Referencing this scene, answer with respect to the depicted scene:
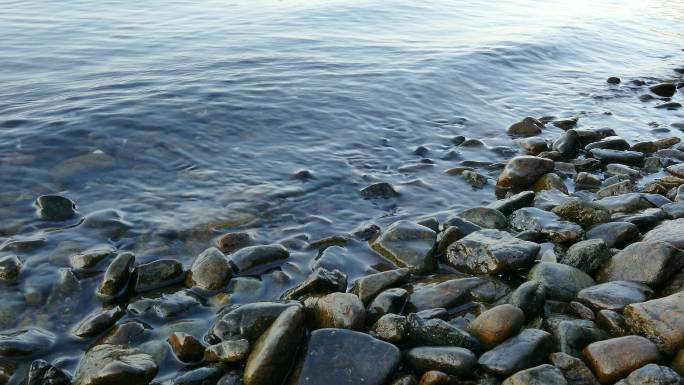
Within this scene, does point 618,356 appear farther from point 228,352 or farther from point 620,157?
point 620,157

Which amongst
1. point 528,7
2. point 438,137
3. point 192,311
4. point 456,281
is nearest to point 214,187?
point 192,311

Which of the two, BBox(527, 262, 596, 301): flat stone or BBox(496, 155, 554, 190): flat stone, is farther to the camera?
BBox(496, 155, 554, 190): flat stone

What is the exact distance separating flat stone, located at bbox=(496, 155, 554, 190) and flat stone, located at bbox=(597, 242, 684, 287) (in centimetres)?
262

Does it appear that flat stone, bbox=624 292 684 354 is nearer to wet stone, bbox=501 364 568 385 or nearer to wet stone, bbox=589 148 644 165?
wet stone, bbox=501 364 568 385

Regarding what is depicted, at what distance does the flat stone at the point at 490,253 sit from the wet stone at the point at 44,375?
3.41m

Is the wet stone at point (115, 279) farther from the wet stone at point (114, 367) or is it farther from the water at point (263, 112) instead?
the wet stone at point (114, 367)

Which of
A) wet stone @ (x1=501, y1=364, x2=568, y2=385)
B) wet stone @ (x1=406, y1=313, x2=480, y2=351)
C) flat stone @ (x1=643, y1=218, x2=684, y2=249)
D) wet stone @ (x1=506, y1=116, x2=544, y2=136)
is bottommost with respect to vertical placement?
wet stone @ (x1=506, y1=116, x2=544, y2=136)

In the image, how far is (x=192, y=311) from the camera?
15.4 ft

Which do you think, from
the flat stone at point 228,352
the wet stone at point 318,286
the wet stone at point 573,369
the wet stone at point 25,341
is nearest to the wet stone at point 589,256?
the wet stone at point 573,369

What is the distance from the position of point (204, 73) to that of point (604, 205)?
8793 millimetres

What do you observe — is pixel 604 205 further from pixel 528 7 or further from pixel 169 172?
pixel 528 7

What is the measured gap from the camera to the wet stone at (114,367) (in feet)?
12.1

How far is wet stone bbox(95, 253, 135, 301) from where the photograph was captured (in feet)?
15.9

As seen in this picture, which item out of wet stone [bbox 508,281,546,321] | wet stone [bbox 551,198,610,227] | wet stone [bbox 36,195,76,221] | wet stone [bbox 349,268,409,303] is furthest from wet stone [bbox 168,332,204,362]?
wet stone [bbox 551,198,610,227]
